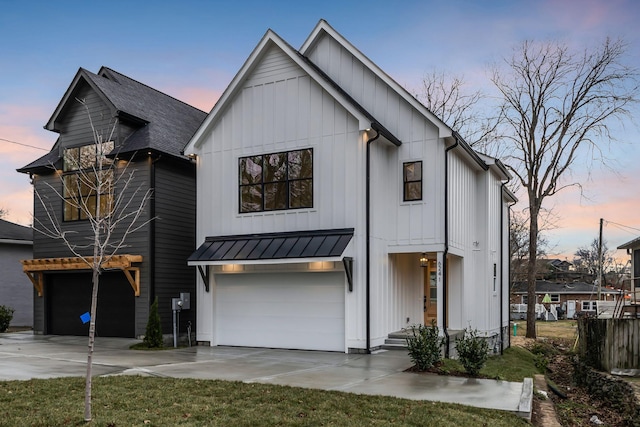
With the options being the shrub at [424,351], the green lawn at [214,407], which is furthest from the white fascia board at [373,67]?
the green lawn at [214,407]

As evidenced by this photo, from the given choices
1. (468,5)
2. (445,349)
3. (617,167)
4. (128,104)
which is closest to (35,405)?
(445,349)

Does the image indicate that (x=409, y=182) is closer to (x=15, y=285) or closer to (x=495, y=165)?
(x=495, y=165)

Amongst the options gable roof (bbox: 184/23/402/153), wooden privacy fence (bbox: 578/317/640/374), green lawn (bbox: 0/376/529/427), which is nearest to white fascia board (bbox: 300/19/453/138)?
gable roof (bbox: 184/23/402/153)

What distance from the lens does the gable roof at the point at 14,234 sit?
23894 millimetres

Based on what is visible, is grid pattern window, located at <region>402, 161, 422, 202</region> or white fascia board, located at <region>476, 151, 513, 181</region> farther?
white fascia board, located at <region>476, 151, 513, 181</region>

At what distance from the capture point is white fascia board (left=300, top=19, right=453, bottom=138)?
1452cm

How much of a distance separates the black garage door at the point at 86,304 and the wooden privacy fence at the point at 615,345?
553 inches

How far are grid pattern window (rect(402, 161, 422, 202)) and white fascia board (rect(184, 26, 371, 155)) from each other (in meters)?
2.11

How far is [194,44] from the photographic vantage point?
63.4 feet

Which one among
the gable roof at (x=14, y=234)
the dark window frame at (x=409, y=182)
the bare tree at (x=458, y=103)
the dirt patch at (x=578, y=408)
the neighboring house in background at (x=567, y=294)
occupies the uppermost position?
the bare tree at (x=458, y=103)

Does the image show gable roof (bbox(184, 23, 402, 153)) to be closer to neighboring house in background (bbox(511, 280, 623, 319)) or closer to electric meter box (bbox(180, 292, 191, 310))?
electric meter box (bbox(180, 292, 191, 310))

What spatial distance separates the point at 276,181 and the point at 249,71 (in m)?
3.28

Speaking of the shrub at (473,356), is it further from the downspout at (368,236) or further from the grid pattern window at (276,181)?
the grid pattern window at (276,181)

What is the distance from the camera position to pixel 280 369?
11.3 meters
